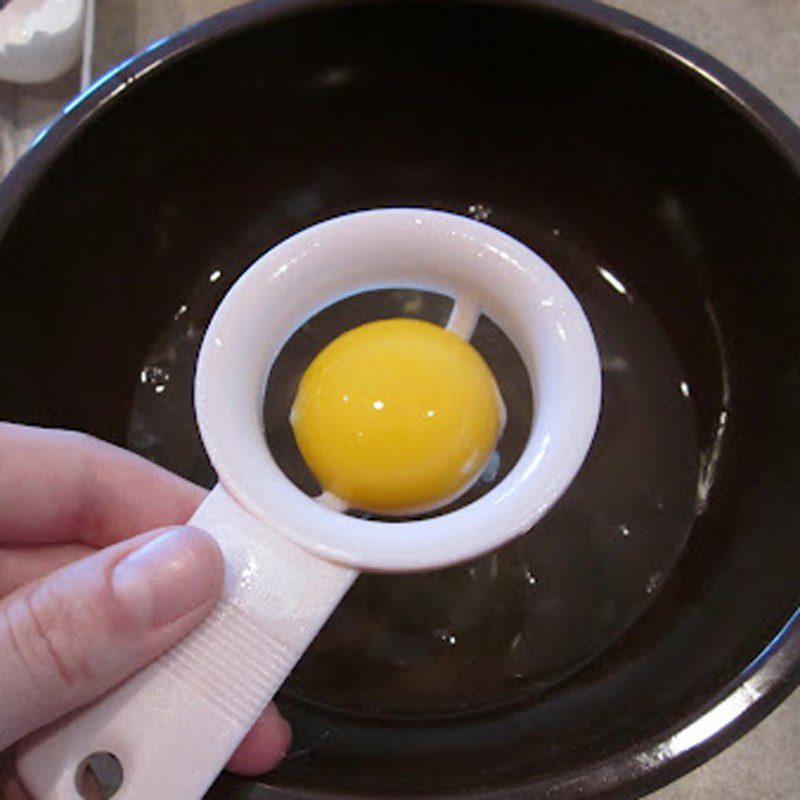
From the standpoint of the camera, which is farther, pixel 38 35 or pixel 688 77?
pixel 38 35

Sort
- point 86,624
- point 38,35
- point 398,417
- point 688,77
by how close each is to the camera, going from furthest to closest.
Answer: point 38,35, point 688,77, point 398,417, point 86,624

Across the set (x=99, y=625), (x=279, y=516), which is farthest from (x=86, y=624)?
(x=279, y=516)

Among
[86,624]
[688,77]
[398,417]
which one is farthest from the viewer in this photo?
[688,77]

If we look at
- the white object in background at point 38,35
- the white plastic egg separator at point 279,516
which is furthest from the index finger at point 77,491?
the white object in background at point 38,35

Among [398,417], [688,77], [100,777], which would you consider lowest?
[100,777]

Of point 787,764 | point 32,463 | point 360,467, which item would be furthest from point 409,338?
point 787,764

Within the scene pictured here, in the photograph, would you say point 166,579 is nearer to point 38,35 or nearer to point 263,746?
point 263,746

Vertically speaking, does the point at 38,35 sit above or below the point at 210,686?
above

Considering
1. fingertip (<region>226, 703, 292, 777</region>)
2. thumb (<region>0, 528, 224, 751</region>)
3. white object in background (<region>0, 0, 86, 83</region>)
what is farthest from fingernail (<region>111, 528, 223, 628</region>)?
white object in background (<region>0, 0, 86, 83</region>)
